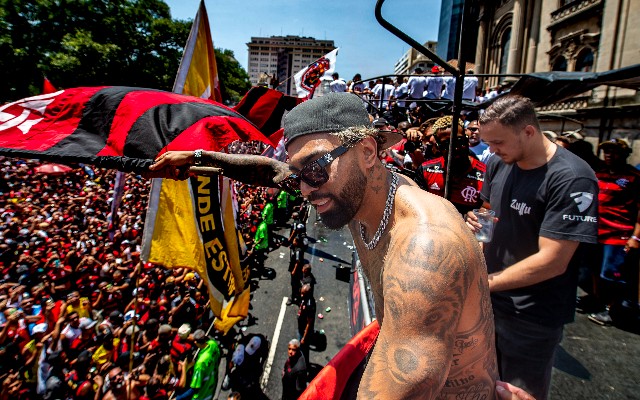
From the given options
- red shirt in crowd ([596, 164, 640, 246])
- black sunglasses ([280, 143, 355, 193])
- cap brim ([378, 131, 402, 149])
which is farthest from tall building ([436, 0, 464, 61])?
red shirt in crowd ([596, 164, 640, 246])

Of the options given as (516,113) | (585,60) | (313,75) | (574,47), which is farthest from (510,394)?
(574,47)

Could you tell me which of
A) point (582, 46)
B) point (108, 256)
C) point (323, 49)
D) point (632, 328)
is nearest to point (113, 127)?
point (632, 328)

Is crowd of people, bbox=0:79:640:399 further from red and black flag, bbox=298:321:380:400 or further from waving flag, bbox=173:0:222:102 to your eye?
waving flag, bbox=173:0:222:102

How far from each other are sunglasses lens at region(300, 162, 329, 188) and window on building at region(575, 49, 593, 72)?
67.4ft

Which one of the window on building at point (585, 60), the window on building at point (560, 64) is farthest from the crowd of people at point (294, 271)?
the window on building at point (560, 64)

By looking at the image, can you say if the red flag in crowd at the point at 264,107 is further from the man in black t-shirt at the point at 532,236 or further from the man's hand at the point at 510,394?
the man's hand at the point at 510,394

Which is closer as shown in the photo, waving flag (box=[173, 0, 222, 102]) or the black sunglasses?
the black sunglasses

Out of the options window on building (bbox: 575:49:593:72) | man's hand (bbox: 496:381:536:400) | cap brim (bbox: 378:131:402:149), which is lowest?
man's hand (bbox: 496:381:536:400)

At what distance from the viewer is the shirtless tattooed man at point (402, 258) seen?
1141 mm

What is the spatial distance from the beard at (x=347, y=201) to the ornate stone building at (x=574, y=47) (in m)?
9.31

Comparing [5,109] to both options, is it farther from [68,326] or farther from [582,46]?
[582,46]

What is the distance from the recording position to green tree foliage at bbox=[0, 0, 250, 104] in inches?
874

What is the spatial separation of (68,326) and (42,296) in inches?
86.6

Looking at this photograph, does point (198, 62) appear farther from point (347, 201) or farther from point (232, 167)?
point (347, 201)
